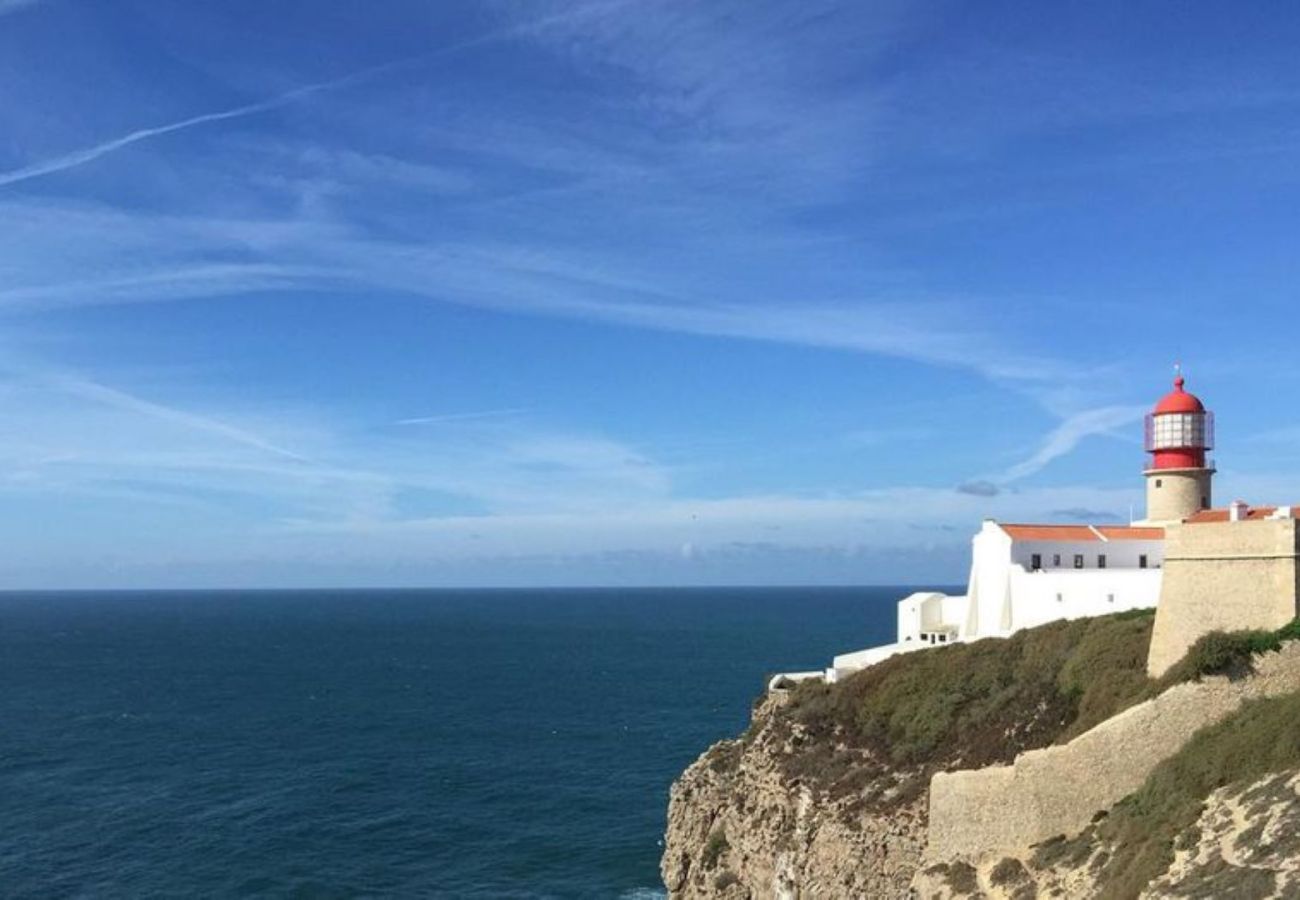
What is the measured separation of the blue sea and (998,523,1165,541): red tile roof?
23.1 m

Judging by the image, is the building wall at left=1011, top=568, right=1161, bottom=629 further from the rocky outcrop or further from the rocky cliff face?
the rocky outcrop

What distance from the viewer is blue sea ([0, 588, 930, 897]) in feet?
166

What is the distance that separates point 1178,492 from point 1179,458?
56.1 inches

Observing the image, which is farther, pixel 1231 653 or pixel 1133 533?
pixel 1133 533

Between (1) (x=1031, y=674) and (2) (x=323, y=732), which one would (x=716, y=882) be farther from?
(2) (x=323, y=732)

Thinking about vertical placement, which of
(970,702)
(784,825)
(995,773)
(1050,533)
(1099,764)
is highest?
(1050,533)

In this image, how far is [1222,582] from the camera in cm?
2900

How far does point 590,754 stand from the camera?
243 ft

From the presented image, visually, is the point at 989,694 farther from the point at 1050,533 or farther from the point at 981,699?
the point at 1050,533

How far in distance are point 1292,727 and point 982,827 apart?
314 inches

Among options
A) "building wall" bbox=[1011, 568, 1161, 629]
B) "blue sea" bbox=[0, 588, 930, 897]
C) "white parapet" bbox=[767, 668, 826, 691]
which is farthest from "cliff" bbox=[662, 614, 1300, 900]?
"blue sea" bbox=[0, 588, 930, 897]

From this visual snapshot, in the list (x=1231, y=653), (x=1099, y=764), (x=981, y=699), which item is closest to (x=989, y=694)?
(x=981, y=699)

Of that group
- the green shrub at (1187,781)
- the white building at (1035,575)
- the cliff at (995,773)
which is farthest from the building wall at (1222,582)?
the white building at (1035,575)

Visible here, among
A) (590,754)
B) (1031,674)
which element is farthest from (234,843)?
(1031,674)
